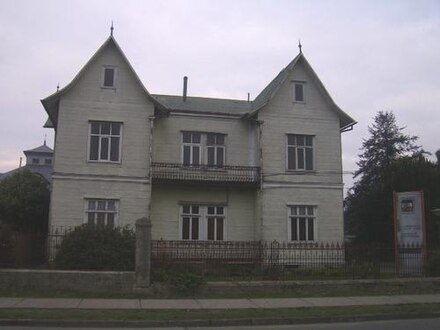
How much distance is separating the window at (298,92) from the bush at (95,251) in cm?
1377

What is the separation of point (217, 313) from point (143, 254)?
13.3ft

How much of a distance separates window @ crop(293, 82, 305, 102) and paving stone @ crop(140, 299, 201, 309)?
1589 cm

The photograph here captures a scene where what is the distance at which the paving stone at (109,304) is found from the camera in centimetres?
1368

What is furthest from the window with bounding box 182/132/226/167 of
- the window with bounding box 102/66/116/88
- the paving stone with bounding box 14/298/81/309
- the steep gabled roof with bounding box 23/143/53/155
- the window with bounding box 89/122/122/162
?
the steep gabled roof with bounding box 23/143/53/155

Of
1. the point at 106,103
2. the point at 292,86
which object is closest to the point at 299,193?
the point at 292,86

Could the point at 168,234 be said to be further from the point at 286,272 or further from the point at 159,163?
the point at 286,272

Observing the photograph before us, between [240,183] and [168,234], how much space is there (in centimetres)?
442

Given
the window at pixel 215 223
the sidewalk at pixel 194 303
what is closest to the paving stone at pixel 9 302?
the sidewalk at pixel 194 303

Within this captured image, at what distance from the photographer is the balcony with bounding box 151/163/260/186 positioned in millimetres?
26953

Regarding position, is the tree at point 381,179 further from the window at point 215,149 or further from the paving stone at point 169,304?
the paving stone at point 169,304

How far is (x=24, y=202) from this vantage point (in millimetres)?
27438

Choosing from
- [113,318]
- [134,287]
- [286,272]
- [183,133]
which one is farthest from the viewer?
[183,133]

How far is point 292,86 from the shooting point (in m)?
28.5

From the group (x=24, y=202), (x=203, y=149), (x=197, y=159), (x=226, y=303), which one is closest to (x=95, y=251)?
(x=226, y=303)
